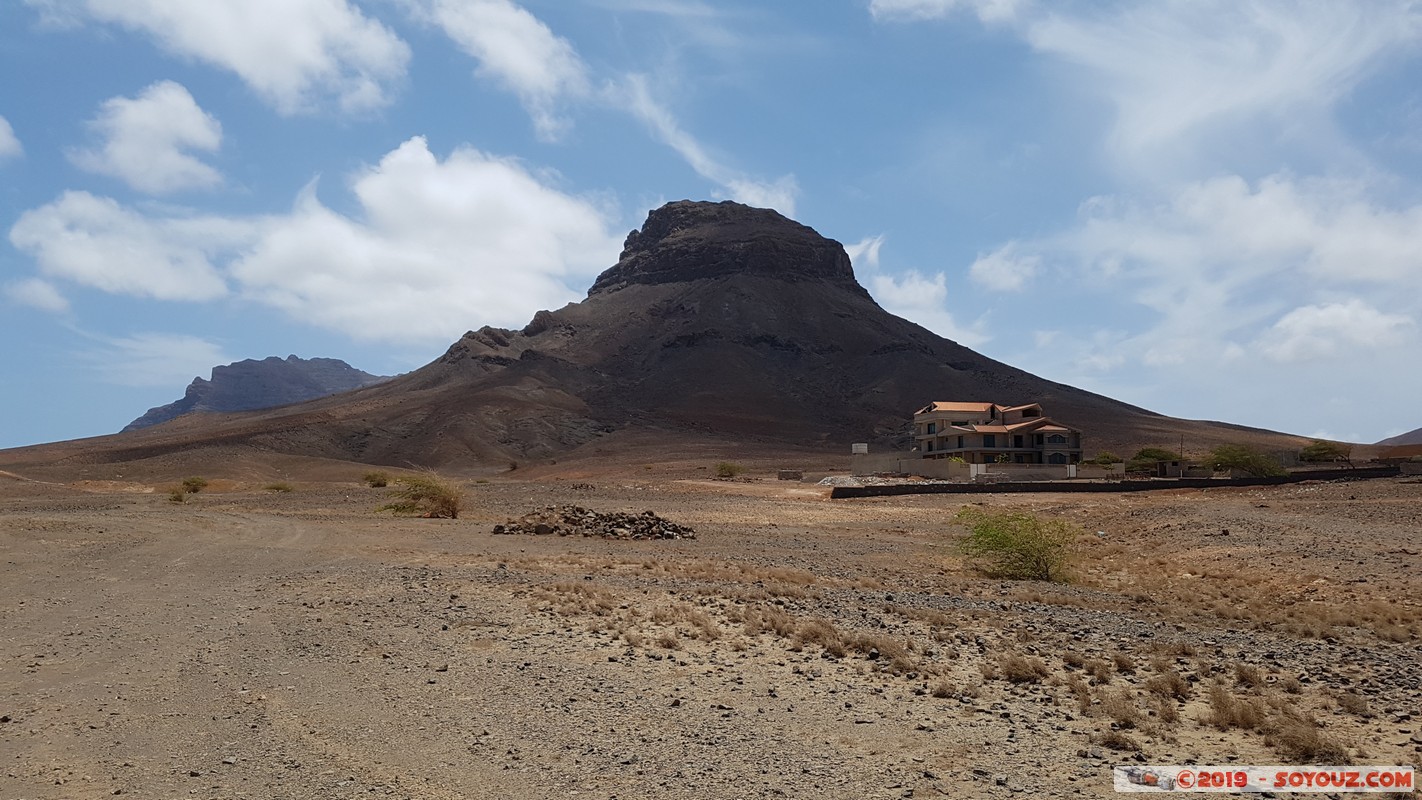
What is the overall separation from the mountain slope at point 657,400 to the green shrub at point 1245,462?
54.8 m

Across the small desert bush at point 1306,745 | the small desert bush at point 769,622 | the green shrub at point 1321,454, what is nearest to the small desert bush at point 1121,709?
the small desert bush at point 1306,745

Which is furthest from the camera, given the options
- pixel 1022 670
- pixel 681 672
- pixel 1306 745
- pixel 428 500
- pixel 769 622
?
pixel 428 500

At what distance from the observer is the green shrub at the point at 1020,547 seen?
2186cm

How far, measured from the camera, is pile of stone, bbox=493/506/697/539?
3135 cm

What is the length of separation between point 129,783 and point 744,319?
631 ft

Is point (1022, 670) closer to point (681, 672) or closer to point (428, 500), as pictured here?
point (681, 672)

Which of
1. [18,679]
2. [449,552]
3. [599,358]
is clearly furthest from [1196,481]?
[599,358]

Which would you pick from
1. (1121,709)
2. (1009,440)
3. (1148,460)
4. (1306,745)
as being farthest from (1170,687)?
(1148,460)

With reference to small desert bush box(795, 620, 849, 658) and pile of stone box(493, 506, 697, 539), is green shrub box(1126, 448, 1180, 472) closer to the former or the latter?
pile of stone box(493, 506, 697, 539)

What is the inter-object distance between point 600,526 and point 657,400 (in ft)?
419

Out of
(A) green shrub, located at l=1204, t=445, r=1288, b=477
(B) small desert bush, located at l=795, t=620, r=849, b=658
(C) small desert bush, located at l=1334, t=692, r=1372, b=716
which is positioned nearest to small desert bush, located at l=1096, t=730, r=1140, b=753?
(C) small desert bush, located at l=1334, t=692, r=1372, b=716

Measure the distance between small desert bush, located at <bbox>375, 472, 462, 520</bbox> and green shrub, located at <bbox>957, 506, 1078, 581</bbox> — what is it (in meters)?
25.4

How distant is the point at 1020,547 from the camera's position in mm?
21953

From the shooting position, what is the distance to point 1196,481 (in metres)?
55.5
